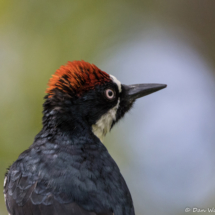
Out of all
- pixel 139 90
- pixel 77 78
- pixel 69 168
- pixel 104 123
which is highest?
pixel 77 78

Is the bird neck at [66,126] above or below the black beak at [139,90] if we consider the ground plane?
below

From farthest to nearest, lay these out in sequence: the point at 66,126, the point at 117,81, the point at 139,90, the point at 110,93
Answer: the point at 139,90 → the point at 117,81 → the point at 110,93 → the point at 66,126

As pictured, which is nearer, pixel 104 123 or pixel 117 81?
pixel 104 123

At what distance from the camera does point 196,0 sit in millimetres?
7941

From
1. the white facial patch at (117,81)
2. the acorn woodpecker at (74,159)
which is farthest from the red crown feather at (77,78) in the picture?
the white facial patch at (117,81)

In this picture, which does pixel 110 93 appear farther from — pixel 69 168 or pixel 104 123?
pixel 69 168

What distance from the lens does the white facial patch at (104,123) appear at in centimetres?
449

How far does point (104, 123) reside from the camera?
4609 mm

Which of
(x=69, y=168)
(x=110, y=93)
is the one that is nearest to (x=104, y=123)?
(x=110, y=93)

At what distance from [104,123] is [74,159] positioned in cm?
96

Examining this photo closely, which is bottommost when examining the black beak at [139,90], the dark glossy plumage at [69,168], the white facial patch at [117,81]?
the dark glossy plumage at [69,168]

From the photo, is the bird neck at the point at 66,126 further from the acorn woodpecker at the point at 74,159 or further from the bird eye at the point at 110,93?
the bird eye at the point at 110,93

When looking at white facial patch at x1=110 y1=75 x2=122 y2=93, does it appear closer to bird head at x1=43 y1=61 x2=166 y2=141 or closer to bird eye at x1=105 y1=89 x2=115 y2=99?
bird head at x1=43 y1=61 x2=166 y2=141

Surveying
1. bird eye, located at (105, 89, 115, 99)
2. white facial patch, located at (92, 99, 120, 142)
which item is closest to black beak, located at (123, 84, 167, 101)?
white facial patch, located at (92, 99, 120, 142)
